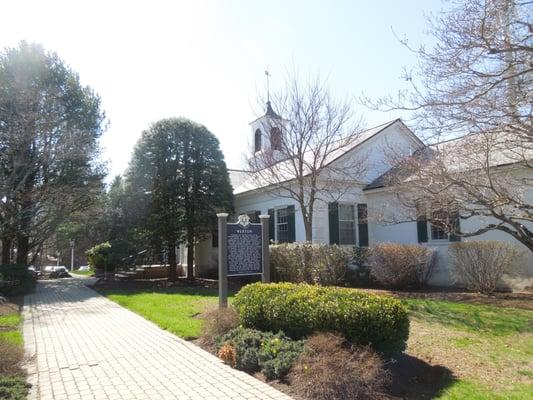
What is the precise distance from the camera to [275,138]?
16.0 metres

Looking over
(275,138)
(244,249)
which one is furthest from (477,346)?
(275,138)

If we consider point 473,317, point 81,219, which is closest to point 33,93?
point 81,219

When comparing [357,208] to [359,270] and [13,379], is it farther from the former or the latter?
[13,379]

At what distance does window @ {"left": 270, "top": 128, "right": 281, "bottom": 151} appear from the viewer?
1581 cm

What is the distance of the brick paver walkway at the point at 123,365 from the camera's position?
5.34m

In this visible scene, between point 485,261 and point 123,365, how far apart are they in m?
9.41

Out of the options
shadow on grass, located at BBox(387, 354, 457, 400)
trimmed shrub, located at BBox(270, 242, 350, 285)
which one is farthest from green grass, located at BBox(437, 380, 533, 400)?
trimmed shrub, located at BBox(270, 242, 350, 285)

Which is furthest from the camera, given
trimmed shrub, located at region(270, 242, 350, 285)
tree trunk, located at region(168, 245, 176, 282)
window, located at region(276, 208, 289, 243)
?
tree trunk, located at region(168, 245, 176, 282)

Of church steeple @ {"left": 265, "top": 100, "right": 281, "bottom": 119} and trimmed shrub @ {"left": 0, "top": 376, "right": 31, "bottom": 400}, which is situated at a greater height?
church steeple @ {"left": 265, "top": 100, "right": 281, "bottom": 119}

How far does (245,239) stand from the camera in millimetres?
9492

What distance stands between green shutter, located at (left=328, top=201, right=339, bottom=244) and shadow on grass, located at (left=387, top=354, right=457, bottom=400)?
11246 millimetres

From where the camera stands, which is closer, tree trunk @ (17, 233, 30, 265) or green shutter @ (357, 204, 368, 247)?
green shutter @ (357, 204, 368, 247)

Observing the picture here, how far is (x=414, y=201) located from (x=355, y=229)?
7367mm

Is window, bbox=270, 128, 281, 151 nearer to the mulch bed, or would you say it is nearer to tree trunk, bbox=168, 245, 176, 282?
the mulch bed
